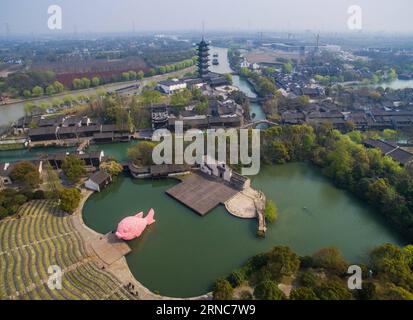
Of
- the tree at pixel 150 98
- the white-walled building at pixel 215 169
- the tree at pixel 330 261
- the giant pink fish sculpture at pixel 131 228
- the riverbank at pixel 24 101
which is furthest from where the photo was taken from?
the riverbank at pixel 24 101

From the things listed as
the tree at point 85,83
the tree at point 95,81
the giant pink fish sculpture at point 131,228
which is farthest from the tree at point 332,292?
the tree at point 95,81

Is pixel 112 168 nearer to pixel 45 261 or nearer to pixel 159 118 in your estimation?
pixel 45 261

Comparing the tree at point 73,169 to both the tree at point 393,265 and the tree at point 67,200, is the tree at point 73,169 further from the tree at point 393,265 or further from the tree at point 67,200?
the tree at point 393,265

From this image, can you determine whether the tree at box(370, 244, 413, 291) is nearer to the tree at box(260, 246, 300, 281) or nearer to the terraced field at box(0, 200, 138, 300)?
the tree at box(260, 246, 300, 281)

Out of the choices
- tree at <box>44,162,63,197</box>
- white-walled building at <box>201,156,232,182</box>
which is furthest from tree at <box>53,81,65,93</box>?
white-walled building at <box>201,156,232,182</box>

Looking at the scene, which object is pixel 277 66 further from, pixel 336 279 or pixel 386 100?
pixel 336 279
